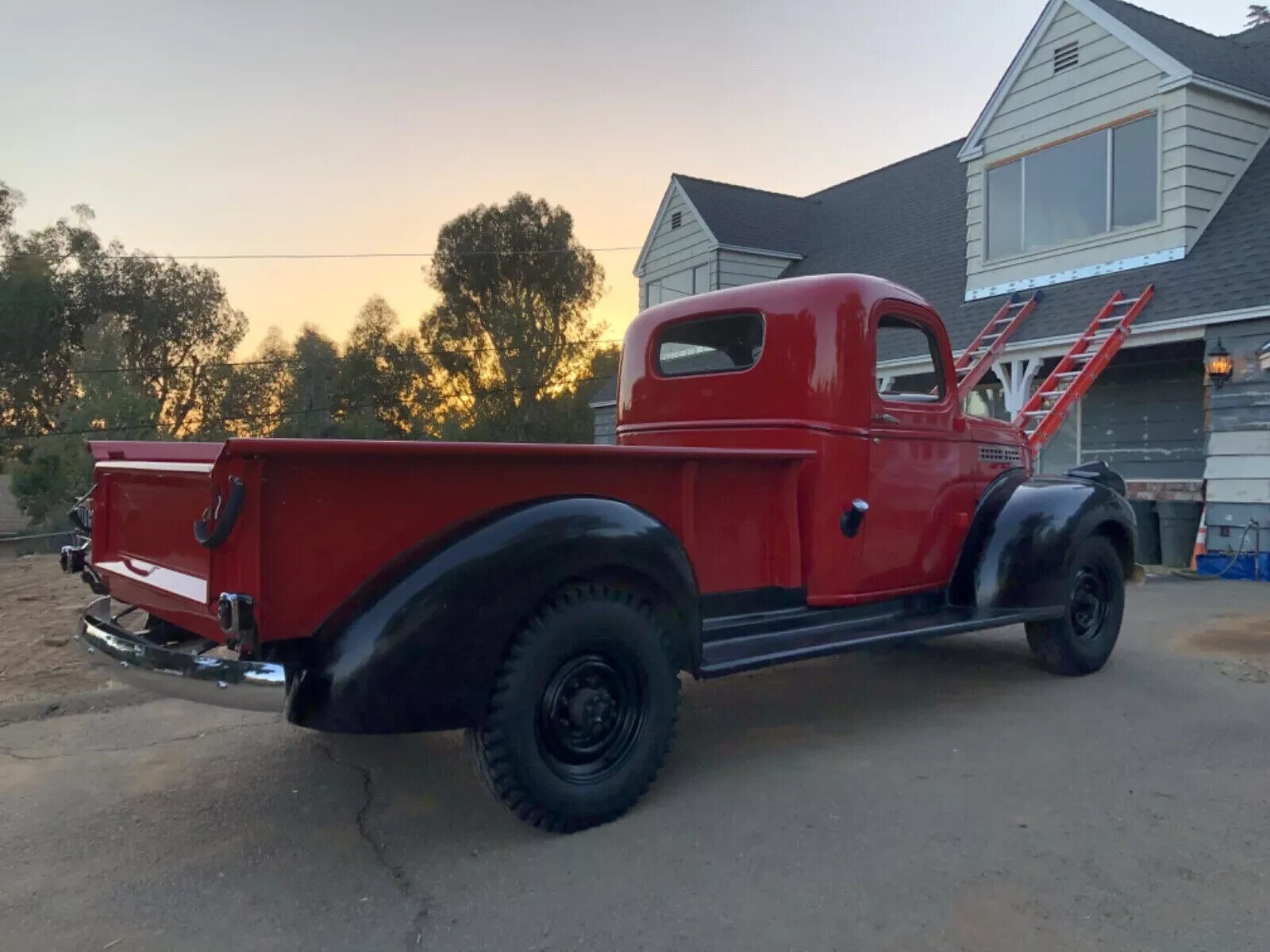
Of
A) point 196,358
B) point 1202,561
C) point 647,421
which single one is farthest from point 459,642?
point 196,358

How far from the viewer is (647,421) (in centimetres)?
542

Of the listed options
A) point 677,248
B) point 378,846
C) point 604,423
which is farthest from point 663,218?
point 378,846

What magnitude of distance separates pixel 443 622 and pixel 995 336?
1042cm

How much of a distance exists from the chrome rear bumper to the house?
6.65 metres

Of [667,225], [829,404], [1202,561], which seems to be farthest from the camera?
[667,225]

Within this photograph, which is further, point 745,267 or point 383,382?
point 383,382

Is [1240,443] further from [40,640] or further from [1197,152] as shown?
[40,640]

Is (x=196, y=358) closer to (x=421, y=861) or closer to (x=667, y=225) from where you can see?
(x=667, y=225)

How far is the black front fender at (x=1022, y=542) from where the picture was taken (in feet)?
16.8

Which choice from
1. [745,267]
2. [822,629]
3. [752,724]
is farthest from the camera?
[745,267]

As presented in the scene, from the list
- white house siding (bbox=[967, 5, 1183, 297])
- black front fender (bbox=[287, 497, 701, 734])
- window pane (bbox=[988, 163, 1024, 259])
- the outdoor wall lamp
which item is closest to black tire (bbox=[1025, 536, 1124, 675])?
black front fender (bbox=[287, 497, 701, 734])

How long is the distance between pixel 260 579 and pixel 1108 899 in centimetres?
269

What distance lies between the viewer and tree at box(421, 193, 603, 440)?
A: 35.6 m

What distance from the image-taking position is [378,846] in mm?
3334
